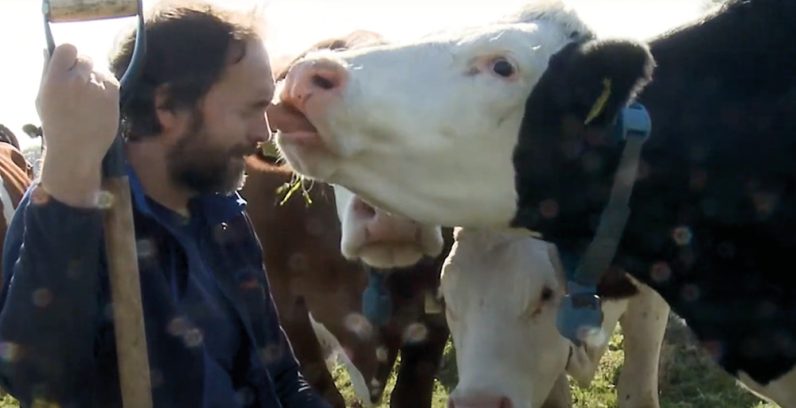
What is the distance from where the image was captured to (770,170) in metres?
2.73

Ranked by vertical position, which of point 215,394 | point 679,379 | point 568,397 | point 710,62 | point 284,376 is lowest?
point 679,379

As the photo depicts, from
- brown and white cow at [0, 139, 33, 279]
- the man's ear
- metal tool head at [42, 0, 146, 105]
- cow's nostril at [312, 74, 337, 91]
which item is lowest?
brown and white cow at [0, 139, 33, 279]

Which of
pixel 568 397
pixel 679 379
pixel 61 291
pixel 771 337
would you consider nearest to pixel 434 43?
pixel 61 291

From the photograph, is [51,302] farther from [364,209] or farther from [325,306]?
[325,306]

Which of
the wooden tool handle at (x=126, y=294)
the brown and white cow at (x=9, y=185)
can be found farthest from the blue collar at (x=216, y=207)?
the brown and white cow at (x=9, y=185)

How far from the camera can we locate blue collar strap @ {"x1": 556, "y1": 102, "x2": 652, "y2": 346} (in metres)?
2.58

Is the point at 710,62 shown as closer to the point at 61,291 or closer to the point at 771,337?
the point at 771,337

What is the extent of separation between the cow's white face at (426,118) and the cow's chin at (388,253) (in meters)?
0.79

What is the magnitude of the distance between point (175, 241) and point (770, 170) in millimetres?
1431

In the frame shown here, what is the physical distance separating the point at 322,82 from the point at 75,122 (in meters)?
0.58

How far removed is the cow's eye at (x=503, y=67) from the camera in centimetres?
247

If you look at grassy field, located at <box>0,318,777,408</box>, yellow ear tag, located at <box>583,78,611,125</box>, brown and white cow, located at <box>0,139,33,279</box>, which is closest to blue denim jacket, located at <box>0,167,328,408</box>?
yellow ear tag, located at <box>583,78,611,125</box>

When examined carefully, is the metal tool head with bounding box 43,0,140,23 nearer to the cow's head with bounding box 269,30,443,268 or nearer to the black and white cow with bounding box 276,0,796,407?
A: the black and white cow with bounding box 276,0,796,407

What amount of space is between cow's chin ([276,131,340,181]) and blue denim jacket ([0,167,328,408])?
38cm
